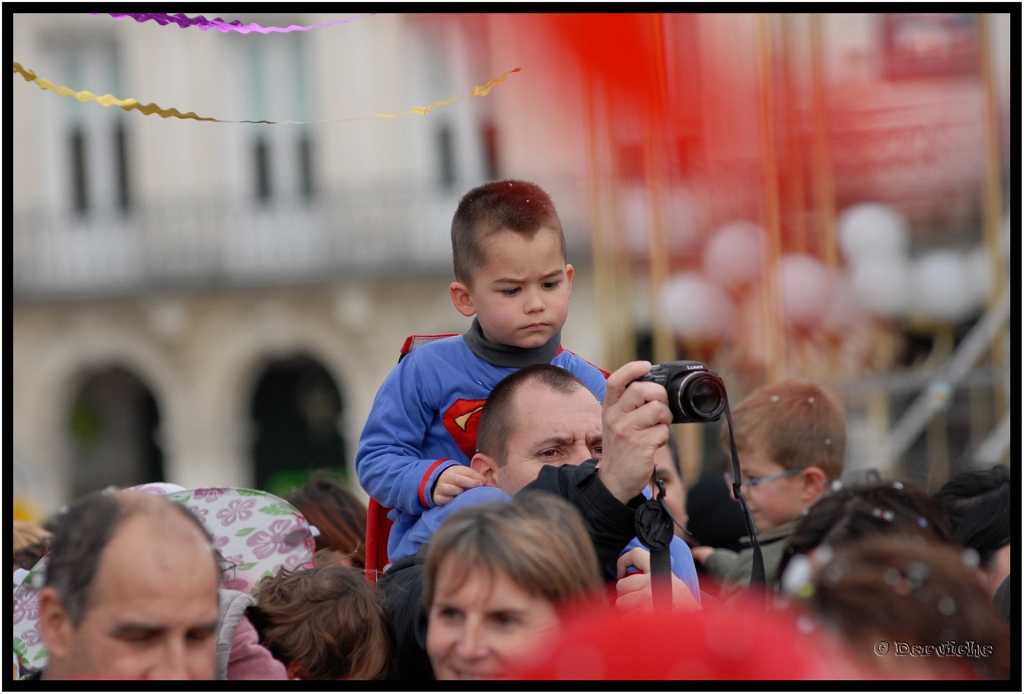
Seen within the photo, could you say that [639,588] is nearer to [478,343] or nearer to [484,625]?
[484,625]

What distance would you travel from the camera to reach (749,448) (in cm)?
292

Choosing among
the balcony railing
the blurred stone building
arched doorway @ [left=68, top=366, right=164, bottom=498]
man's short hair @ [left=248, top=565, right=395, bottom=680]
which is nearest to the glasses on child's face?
man's short hair @ [left=248, top=565, right=395, bottom=680]

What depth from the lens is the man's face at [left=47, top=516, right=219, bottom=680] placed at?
1535 mm

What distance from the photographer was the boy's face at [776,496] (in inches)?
112

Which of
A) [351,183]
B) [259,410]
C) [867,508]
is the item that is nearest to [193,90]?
[351,183]

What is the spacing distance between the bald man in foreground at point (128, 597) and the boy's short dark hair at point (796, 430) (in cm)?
160

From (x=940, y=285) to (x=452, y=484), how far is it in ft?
21.0

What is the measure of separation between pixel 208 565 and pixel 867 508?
1.02 m

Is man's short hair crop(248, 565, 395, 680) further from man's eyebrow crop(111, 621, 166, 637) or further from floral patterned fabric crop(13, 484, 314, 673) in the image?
man's eyebrow crop(111, 621, 166, 637)

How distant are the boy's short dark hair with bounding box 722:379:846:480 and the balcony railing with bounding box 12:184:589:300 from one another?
11609 millimetres

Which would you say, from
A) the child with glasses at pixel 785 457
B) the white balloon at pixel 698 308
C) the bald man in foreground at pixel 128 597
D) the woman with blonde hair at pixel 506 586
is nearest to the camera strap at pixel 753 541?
the woman with blonde hair at pixel 506 586

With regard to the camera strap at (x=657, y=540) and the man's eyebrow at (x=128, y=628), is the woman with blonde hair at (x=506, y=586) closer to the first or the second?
the camera strap at (x=657, y=540)

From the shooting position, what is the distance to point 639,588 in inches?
69.6

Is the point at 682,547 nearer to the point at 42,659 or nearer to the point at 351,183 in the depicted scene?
the point at 42,659
